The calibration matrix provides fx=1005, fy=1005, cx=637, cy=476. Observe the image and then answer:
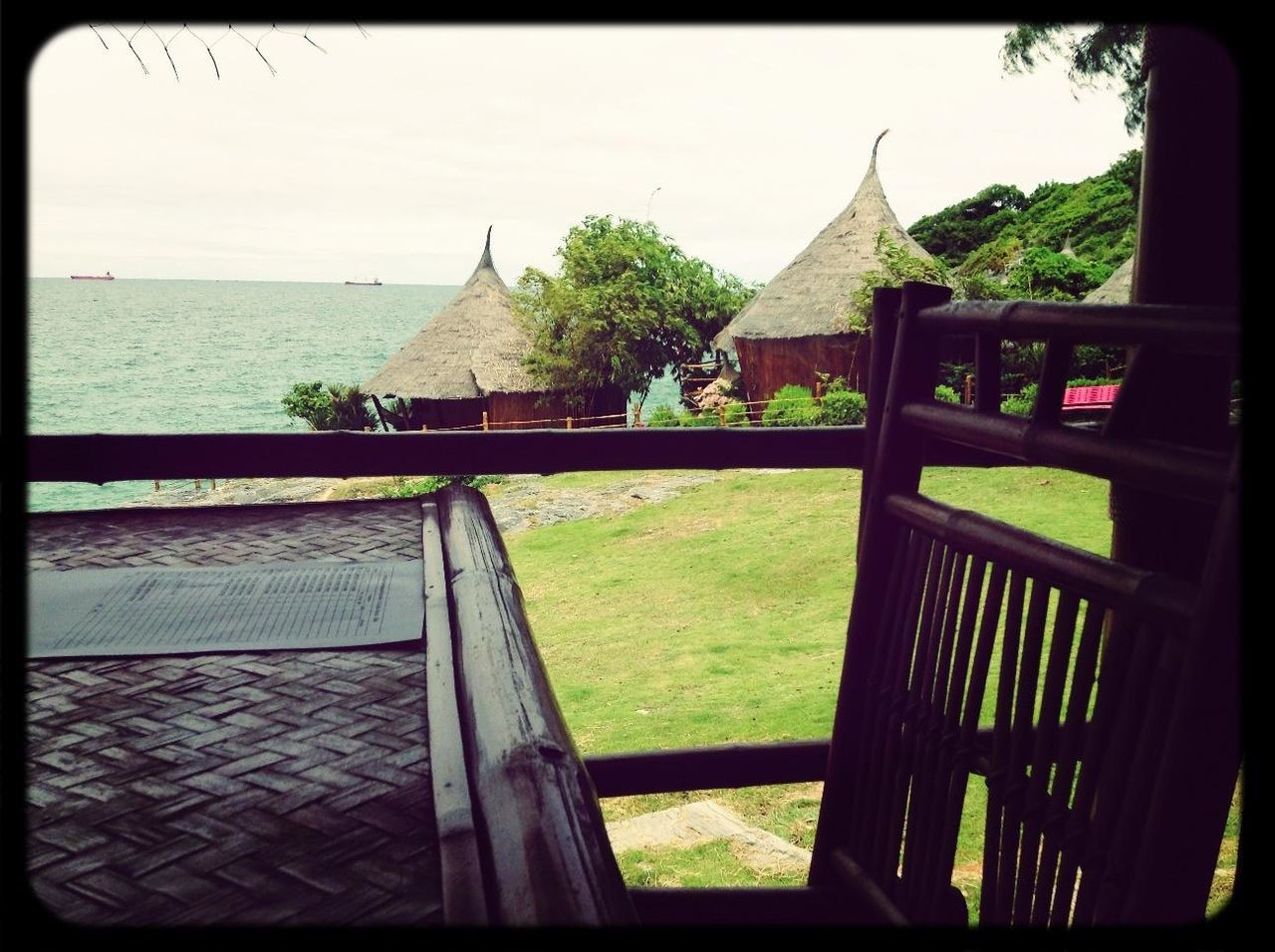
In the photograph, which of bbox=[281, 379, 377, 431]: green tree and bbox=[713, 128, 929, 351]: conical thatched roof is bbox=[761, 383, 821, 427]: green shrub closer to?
bbox=[713, 128, 929, 351]: conical thatched roof

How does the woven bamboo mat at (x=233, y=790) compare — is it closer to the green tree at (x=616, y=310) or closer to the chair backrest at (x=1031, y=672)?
the chair backrest at (x=1031, y=672)

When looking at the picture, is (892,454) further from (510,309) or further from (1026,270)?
(510,309)

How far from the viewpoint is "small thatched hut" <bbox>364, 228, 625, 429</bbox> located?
26703mm

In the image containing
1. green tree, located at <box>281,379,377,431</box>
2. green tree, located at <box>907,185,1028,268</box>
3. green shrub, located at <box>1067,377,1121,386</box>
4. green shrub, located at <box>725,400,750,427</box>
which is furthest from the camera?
green tree, located at <box>907,185,1028,268</box>

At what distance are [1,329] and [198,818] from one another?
0.66 meters

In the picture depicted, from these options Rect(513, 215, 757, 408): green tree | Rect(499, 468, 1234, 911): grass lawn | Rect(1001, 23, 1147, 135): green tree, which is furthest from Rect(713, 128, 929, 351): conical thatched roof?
Rect(1001, 23, 1147, 135): green tree

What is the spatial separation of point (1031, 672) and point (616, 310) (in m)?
25.5

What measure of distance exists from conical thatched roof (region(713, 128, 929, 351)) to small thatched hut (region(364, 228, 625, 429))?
520cm

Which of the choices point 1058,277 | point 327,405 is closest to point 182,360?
point 327,405

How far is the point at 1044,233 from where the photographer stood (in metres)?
31.3

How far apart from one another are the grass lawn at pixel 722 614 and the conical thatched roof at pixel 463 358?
8912 mm

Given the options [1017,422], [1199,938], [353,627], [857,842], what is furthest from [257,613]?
[1199,938]

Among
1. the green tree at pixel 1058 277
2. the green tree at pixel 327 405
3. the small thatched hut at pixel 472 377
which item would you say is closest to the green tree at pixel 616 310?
the small thatched hut at pixel 472 377

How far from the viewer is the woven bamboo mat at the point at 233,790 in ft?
3.29
